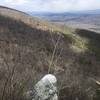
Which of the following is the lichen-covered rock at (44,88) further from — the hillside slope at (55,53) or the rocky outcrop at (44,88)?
the hillside slope at (55,53)

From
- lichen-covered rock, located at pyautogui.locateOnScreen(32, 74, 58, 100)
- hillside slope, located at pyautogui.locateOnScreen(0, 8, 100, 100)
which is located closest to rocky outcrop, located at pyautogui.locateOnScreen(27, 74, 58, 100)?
lichen-covered rock, located at pyautogui.locateOnScreen(32, 74, 58, 100)

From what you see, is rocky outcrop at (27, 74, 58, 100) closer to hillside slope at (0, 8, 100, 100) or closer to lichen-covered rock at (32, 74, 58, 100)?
lichen-covered rock at (32, 74, 58, 100)

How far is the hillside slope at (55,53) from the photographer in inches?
367

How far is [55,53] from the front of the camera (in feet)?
33.1

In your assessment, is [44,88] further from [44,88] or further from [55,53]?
[55,53]

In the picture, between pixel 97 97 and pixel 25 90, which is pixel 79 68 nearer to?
pixel 97 97

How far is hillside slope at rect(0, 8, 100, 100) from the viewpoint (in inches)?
367

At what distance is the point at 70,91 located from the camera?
25.2ft

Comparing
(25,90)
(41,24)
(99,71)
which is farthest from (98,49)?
(25,90)

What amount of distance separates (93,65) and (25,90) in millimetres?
10975

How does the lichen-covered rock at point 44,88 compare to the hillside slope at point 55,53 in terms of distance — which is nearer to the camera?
the lichen-covered rock at point 44,88

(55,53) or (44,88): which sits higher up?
(44,88)

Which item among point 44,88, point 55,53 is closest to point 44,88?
point 44,88

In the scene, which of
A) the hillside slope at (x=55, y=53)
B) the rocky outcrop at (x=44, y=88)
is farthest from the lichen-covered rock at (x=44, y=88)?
the hillside slope at (x=55, y=53)
